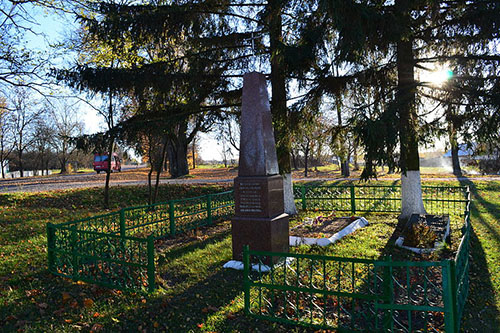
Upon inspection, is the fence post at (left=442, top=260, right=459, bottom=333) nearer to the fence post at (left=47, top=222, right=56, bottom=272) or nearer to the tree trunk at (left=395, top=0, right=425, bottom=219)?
the tree trunk at (left=395, top=0, right=425, bottom=219)

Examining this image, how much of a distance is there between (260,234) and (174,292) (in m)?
1.85

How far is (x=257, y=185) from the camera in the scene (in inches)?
241

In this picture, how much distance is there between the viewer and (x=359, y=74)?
9.49 m

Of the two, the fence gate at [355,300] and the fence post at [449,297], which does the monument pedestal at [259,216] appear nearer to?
the fence gate at [355,300]

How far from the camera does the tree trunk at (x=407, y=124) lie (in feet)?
25.4

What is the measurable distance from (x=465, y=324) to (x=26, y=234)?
10465mm

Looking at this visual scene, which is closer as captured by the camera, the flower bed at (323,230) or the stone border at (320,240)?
the stone border at (320,240)

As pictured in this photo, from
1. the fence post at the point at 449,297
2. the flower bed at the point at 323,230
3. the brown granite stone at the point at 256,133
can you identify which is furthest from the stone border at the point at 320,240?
the fence post at the point at 449,297

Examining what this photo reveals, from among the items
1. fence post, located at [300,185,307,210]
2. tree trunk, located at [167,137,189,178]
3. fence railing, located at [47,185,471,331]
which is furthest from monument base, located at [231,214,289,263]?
tree trunk, located at [167,137,189,178]

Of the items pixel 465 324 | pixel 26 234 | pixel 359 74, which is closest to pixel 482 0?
pixel 359 74

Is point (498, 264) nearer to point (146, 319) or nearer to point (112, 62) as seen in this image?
point (146, 319)

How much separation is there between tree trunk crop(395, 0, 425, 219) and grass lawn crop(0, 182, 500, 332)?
3.41ft

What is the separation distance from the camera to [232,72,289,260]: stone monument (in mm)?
6035

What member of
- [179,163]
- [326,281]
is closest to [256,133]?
[326,281]
